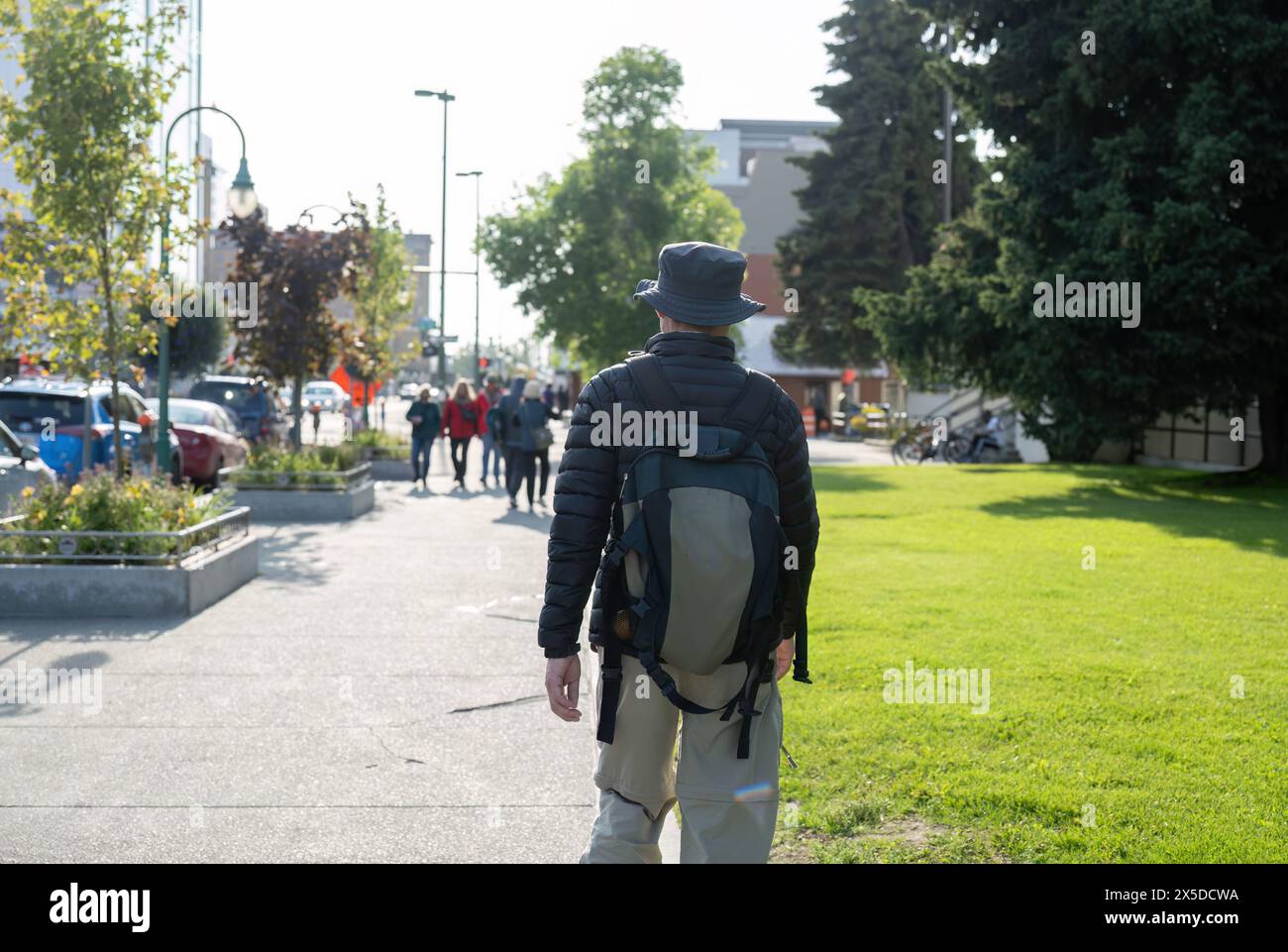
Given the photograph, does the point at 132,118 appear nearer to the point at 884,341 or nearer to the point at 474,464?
the point at 884,341

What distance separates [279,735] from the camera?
686 centimetres

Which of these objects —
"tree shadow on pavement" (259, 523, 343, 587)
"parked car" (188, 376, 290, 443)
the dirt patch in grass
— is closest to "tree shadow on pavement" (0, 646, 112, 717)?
"tree shadow on pavement" (259, 523, 343, 587)

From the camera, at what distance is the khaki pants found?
12.2ft

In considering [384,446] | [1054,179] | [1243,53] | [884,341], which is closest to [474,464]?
[384,446]

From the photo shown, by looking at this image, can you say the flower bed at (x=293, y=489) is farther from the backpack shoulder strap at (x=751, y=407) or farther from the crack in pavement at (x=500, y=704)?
the backpack shoulder strap at (x=751, y=407)

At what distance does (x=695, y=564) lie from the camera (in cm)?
355

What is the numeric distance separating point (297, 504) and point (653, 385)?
604 inches

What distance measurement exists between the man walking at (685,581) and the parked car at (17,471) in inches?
378

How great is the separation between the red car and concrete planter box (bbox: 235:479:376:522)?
3.27 metres

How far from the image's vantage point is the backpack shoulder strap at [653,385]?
369 cm

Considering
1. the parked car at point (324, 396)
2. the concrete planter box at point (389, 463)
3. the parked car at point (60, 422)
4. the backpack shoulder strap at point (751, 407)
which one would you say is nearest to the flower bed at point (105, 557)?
the parked car at point (60, 422)

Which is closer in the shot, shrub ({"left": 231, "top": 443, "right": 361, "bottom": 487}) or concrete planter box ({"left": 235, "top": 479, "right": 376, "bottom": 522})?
concrete planter box ({"left": 235, "top": 479, "right": 376, "bottom": 522})

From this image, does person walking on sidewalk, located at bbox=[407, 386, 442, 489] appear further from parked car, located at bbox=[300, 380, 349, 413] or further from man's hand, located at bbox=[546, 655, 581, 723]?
parked car, located at bbox=[300, 380, 349, 413]
